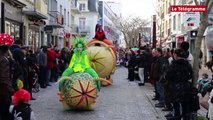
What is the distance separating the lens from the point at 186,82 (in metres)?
8.75

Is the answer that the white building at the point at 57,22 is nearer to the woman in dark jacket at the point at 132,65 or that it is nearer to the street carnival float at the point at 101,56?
the woman in dark jacket at the point at 132,65

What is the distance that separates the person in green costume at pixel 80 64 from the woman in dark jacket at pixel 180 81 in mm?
3219

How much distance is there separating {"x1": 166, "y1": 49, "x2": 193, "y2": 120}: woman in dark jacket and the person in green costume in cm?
322

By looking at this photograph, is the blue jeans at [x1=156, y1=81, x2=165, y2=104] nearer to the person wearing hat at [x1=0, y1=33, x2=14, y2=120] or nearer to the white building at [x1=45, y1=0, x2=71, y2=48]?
the person wearing hat at [x1=0, y1=33, x2=14, y2=120]

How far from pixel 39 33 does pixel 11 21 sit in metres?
9.16

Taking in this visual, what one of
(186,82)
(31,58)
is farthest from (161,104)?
(31,58)

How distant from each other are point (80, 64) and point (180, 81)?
3.69 metres

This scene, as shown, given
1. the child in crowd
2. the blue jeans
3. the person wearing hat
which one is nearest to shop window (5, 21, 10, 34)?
the blue jeans

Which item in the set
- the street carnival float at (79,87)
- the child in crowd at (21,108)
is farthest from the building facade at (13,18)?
the child in crowd at (21,108)

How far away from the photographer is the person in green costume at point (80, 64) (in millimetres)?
11469

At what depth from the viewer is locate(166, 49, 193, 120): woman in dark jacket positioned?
866 centimetres

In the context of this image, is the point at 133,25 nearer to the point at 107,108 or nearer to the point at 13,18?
the point at 13,18

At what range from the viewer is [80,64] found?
11.7 meters

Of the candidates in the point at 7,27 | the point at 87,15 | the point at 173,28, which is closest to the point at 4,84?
the point at 7,27
